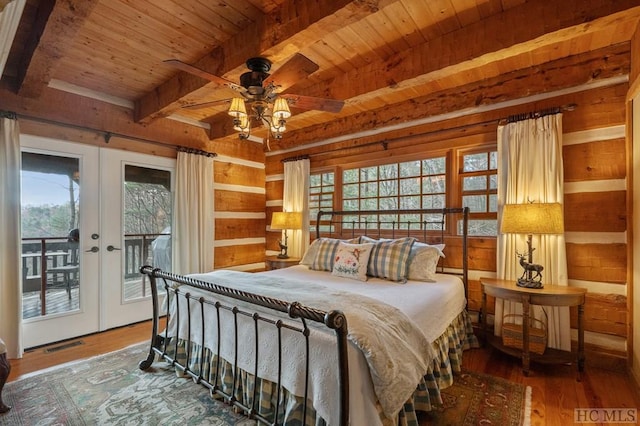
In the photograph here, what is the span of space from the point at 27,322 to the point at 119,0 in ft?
10.0

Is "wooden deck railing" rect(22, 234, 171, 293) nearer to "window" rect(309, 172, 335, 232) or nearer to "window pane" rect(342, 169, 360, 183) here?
"window" rect(309, 172, 335, 232)

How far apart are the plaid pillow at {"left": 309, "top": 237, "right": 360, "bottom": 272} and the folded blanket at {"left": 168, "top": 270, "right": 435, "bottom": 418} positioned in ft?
3.95

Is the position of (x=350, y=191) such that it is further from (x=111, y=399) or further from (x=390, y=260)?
(x=111, y=399)

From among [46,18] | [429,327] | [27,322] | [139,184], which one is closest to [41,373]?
[27,322]

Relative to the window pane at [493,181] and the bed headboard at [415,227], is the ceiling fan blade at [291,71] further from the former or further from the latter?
the window pane at [493,181]

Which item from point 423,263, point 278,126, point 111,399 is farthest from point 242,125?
point 111,399

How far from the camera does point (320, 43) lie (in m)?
2.52

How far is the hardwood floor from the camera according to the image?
2.05 metres

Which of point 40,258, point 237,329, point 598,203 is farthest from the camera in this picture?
point 40,258

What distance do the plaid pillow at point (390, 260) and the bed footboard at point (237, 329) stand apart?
1.41 metres

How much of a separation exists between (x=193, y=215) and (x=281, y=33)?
9.20 feet

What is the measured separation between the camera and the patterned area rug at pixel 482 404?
1886 millimetres

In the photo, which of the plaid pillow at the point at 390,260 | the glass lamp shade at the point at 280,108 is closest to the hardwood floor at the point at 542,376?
the plaid pillow at the point at 390,260

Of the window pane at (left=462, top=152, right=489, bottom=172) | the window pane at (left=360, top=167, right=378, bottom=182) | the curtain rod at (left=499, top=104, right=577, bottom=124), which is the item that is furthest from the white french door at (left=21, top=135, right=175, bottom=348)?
the curtain rod at (left=499, top=104, right=577, bottom=124)
